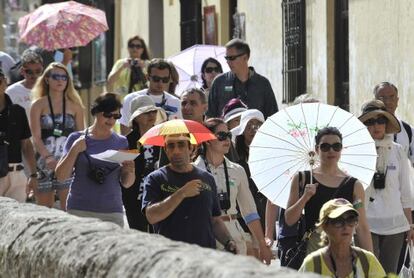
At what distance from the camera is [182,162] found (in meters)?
8.56

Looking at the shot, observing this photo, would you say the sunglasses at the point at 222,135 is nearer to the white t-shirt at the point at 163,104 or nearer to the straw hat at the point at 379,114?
the straw hat at the point at 379,114

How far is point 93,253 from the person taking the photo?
A: 18.9 feet

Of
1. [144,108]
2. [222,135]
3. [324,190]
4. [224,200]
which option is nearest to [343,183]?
[324,190]

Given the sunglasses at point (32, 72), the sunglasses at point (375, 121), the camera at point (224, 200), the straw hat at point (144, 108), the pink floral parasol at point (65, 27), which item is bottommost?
the camera at point (224, 200)

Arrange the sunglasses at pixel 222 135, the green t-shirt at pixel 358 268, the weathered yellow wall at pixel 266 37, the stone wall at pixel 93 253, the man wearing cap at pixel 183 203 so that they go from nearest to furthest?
the stone wall at pixel 93 253
the green t-shirt at pixel 358 268
the man wearing cap at pixel 183 203
the sunglasses at pixel 222 135
the weathered yellow wall at pixel 266 37

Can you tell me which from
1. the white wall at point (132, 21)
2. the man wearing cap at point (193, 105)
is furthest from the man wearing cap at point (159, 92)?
the white wall at point (132, 21)

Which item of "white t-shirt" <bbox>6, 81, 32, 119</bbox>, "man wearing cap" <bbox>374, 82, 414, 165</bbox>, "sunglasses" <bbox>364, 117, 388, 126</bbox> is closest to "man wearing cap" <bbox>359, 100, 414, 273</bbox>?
"sunglasses" <bbox>364, 117, 388, 126</bbox>

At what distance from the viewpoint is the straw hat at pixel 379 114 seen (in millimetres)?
10805

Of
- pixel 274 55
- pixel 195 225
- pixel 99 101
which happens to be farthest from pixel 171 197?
pixel 274 55

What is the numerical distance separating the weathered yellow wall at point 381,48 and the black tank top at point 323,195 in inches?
280

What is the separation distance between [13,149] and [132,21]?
16.8m

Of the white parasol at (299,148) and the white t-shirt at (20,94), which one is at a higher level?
the white t-shirt at (20,94)

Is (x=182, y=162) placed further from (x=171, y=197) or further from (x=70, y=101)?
(x=70, y=101)

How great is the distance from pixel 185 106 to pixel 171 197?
3729 mm
